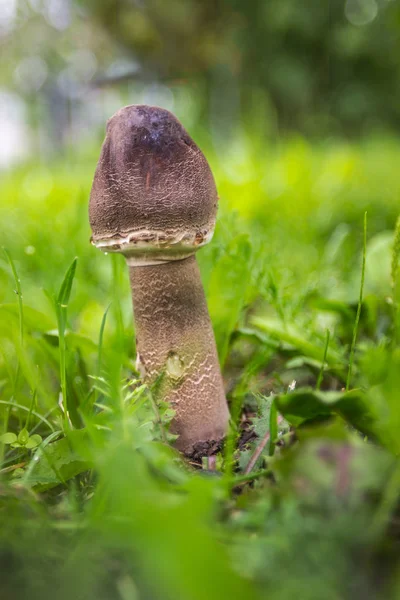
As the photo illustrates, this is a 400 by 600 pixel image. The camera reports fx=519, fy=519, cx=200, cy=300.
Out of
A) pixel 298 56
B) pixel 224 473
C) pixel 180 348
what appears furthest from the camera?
pixel 298 56

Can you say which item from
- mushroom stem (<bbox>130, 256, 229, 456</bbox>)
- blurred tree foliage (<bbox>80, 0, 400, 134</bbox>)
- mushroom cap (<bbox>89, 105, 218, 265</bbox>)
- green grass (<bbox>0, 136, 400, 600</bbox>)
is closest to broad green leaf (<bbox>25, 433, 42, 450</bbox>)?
green grass (<bbox>0, 136, 400, 600</bbox>)

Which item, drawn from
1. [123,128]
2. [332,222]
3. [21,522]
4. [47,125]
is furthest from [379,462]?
[47,125]

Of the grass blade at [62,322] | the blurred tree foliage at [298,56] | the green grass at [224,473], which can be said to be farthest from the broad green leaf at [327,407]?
the blurred tree foliage at [298,56]

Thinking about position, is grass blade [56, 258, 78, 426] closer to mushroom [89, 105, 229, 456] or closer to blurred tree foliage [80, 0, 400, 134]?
mushroom [89, 105, 229, 456]

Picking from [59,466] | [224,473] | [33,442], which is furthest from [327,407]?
[33,442]

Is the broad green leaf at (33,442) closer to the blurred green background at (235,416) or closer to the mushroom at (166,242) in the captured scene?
the blurred green background at (235,416)

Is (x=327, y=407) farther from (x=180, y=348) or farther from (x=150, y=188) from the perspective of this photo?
(x=150, y=188)
